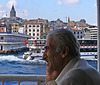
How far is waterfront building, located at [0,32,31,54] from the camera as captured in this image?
625cm

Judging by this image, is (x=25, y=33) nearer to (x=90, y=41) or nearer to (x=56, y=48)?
(x=90, y=41)

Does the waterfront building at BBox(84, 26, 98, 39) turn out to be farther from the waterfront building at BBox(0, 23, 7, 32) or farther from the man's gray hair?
the waterfront building at BBox(0, 23, 7, 32)

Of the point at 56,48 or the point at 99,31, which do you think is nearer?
the point at 56,48

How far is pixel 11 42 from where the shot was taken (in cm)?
633

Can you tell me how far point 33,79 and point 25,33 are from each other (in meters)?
5.44

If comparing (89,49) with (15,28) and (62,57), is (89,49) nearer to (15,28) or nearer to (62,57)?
(15,28)

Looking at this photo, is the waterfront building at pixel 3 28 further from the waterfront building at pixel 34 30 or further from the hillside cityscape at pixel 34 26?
the waterfront building at pixel 34 30

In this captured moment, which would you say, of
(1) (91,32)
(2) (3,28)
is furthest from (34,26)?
(1) (91,32)

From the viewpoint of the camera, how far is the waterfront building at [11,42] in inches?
246

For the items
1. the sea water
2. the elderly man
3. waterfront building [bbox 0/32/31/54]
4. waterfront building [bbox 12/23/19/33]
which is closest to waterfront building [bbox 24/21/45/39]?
waterfront building [bbox 0/32/31/54]

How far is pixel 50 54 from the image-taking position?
48cm

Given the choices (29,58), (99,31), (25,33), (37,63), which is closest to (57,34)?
(99,31)

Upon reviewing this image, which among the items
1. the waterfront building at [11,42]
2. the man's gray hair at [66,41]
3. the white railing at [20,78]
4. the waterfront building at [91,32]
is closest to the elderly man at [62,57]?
the man's gray hair at [66,41]

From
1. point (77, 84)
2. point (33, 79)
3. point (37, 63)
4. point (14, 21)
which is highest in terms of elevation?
point (14, 21)
